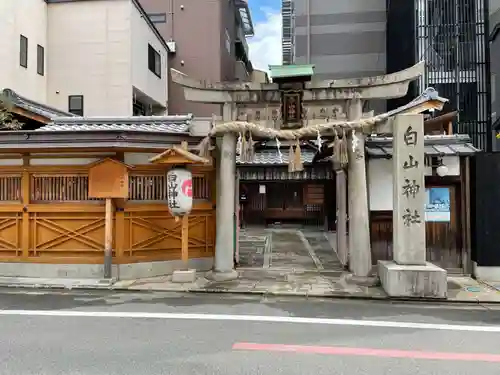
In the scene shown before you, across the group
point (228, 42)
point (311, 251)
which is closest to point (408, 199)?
point (311, 251)

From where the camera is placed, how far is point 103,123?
527 inches

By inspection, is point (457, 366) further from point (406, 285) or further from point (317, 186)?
point (317, 186)

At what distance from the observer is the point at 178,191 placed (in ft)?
34.8

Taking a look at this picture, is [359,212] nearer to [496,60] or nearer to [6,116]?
[6,116]

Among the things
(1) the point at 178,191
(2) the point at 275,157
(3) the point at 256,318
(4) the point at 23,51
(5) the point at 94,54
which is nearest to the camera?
(3) the point at 256,318

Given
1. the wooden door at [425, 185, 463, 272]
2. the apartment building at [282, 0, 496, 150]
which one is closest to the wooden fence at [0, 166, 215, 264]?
the wooden door at [425, 185, 463, 272]

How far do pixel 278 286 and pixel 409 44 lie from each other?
24960 mm

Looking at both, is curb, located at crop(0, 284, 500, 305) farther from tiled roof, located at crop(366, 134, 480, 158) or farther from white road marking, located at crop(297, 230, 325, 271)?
tiled roof, located at crop(366, 134, 480, 158)

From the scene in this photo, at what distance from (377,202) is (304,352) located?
698 centimetres

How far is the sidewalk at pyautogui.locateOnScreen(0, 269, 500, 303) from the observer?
9.66 meters

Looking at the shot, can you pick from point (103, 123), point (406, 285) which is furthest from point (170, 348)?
point (103, 123)

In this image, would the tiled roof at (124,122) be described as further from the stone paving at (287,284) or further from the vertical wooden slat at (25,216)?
the stone paving at (287,284)

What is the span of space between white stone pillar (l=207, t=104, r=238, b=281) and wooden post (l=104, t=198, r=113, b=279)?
2.71 metres

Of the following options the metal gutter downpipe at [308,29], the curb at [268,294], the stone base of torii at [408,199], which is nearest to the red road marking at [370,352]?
the curb at [268,294]
